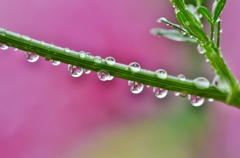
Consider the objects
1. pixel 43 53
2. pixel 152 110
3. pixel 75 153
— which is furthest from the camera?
pixel 152 110

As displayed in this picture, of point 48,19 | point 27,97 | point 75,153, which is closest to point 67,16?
point 48,19

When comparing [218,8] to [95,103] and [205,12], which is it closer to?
[205,12]

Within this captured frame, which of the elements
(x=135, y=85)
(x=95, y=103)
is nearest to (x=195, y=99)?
(x=135, y=85)

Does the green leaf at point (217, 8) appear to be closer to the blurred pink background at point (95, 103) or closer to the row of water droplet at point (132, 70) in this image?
the row of water droplet at point (132, 70)

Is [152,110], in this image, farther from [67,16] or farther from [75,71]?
[75,71]

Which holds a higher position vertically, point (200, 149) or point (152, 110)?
point (152, 110)
